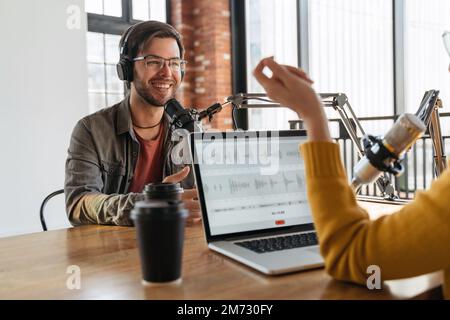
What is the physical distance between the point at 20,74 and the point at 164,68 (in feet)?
7.58

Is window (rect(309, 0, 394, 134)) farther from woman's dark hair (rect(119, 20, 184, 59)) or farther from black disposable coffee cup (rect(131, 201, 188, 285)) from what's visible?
black disposable coffee cup (rect(131, 201, 188, 285))

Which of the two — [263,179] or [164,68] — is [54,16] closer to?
[164,68]

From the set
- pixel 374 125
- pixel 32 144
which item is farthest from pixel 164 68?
pixel 374 125

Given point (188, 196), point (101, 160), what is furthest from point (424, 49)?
point (188, 196)

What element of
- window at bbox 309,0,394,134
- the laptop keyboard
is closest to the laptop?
the laptop keyboard

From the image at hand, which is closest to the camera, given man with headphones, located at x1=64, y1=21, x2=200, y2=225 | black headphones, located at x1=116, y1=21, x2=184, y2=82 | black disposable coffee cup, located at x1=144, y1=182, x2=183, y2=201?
black disposable coffee cup, located at x1=144, y1=182, x2=183, y2=201

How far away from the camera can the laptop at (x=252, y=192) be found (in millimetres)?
1039

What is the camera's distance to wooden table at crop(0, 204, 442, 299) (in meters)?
0.74

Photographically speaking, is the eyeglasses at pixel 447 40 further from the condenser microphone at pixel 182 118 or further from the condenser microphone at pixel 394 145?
the condenser microphone at pixel 182 118

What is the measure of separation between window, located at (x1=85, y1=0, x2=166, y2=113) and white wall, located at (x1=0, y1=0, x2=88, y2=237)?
0.72 m

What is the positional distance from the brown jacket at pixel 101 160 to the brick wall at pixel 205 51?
3.58 meters

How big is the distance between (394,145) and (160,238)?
0.42 meters

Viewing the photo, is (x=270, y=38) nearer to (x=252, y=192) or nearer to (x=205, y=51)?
(x=205, y=51)

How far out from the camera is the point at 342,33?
5.10 metres
